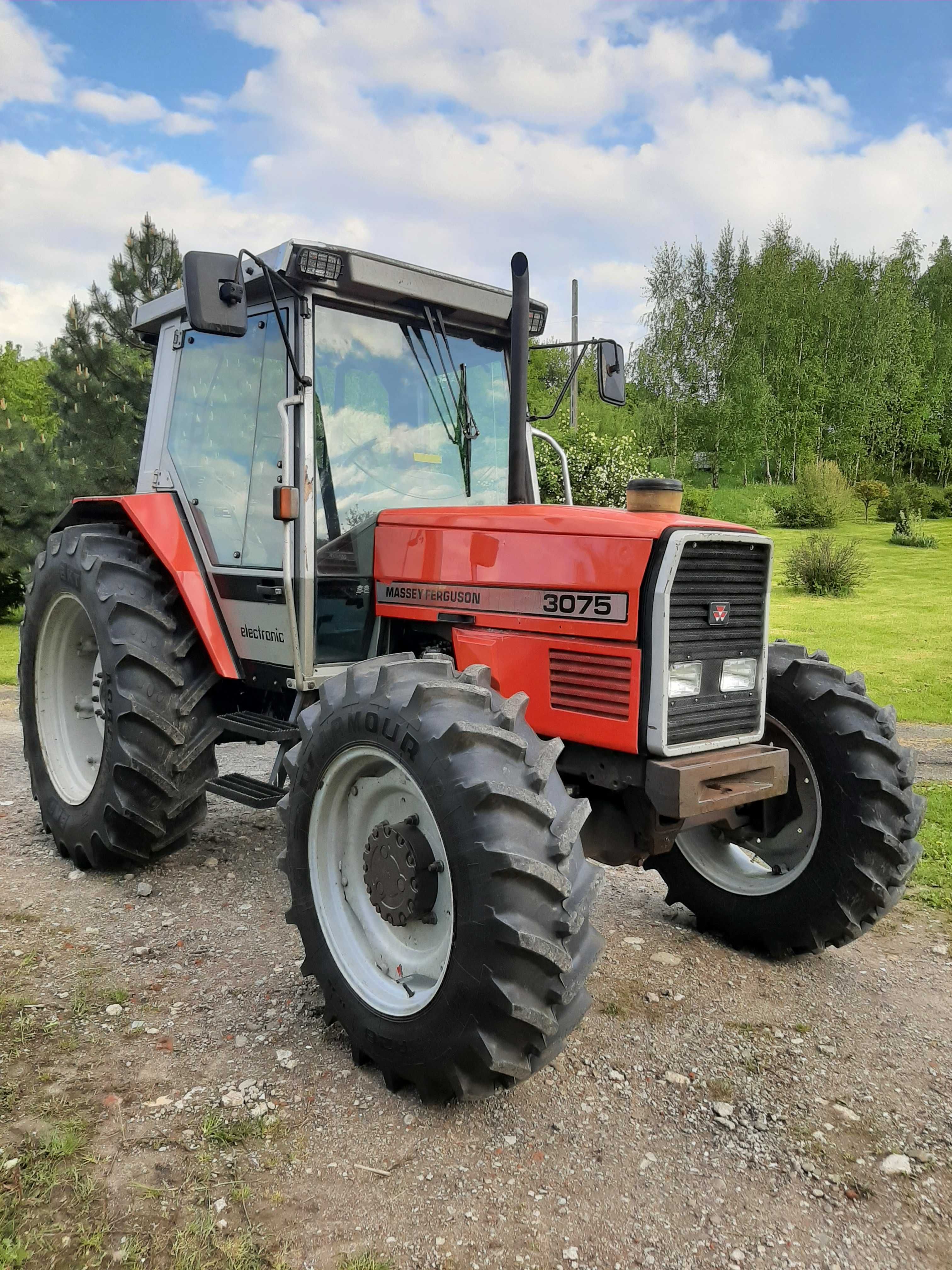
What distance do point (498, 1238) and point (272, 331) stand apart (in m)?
3.32

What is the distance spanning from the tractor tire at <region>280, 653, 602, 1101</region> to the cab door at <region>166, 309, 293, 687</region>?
1045 mm

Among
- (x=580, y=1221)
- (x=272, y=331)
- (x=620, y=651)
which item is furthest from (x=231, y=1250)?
(x=272, y=331)

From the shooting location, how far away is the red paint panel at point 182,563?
422 cm

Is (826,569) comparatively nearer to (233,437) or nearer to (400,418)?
(400,418)

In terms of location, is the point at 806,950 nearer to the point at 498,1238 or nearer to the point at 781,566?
the point at 498,1238

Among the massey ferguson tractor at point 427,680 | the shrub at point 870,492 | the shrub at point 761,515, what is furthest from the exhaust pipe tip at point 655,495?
the shrub at point 870,492

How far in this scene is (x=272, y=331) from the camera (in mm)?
3922

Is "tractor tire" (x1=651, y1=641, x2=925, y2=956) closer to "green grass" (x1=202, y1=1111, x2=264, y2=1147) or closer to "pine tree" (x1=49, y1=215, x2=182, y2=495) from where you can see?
"green grass" (x1=202, y1=1111, x2=264, y2=1147)

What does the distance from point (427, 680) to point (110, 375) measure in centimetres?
1277

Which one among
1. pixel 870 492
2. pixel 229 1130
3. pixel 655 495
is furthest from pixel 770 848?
pixel 870 492

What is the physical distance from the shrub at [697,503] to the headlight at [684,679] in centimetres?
1959

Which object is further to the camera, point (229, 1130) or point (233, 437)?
point (233, 437)

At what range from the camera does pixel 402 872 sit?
9.01ft

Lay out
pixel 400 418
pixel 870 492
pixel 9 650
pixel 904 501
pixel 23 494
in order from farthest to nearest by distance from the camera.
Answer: pixel 870 492 < pixel 904 501 < pixel 23 494 < pixel 9 650 < pixel 400 418
